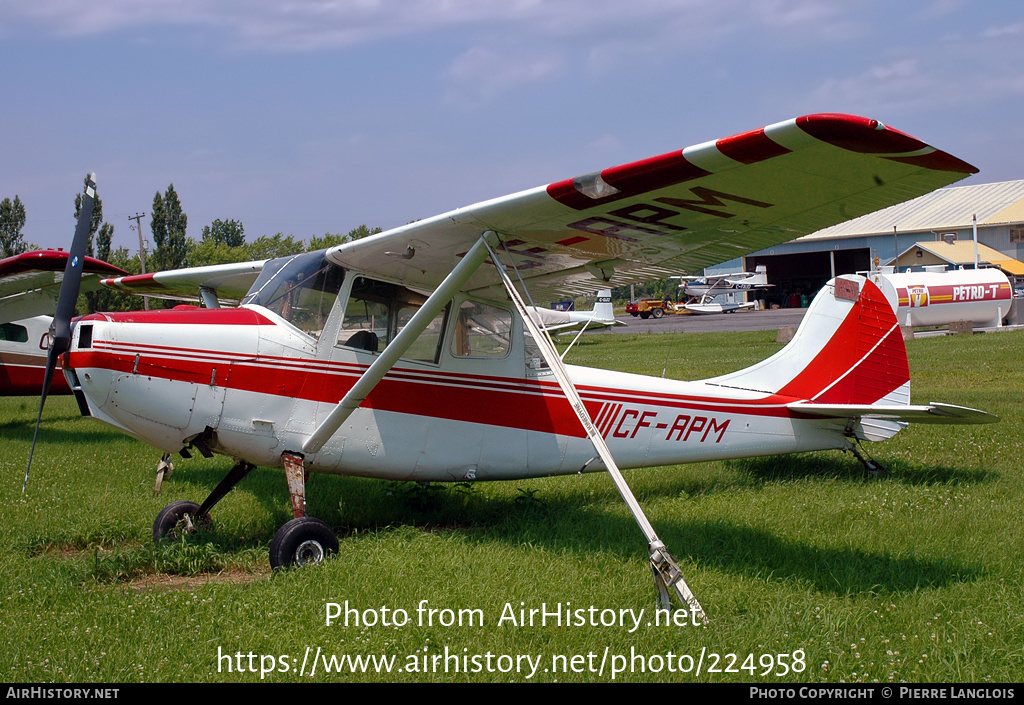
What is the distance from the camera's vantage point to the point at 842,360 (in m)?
7.84

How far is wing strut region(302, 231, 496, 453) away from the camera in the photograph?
541 centimetres

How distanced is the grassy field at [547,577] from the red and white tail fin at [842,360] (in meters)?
0.87

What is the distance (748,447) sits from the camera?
741cm

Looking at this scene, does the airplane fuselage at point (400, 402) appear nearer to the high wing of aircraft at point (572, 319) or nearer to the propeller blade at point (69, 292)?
the propeller blade at point (69, 292)

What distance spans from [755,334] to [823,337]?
916 inches

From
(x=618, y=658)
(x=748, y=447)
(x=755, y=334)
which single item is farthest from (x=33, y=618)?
(x=755, y=334)

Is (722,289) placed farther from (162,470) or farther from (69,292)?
(69,292)

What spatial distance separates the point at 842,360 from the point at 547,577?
14.5ft

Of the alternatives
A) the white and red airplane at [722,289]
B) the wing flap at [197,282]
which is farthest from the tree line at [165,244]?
the wing flap at [197,282]

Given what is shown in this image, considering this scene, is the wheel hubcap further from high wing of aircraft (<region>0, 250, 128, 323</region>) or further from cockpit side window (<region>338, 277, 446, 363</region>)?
high wing of aircraft (<region>0, 250, 128, 323</region>)

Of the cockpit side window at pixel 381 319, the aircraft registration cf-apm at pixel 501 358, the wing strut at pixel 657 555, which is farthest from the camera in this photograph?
the cockpit side window at pixel 381 319

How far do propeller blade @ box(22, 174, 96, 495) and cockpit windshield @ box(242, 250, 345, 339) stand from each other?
1366mm

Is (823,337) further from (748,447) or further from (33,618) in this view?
(33,618)

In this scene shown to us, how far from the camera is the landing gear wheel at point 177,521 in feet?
20.8
